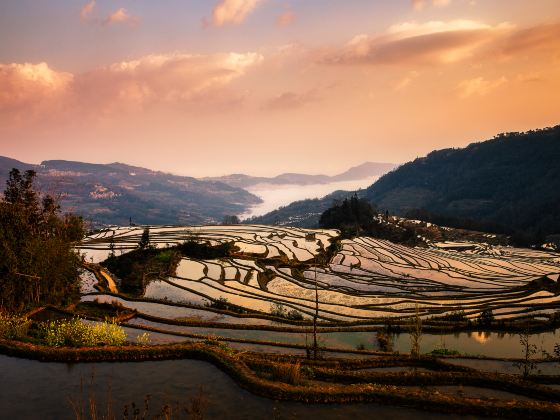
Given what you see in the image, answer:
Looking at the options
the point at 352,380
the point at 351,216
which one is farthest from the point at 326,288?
the point at 351,216

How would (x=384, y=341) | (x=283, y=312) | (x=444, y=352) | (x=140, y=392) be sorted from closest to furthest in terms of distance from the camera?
(x=140, y=392) < (x=444, y=352) < (x=384, y=341) < (x=283, y=312)

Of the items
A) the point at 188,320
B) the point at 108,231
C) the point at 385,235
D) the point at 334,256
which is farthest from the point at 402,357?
the point at 385,235

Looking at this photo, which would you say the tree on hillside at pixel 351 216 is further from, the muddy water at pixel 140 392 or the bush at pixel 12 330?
the muddy water at pixel 140 392

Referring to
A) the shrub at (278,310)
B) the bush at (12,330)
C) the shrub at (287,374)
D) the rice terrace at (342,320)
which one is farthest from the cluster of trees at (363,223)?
the shrub at (287,374)

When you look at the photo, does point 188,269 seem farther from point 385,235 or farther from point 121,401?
point 385,235

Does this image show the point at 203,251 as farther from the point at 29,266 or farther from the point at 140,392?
the point at 140,392

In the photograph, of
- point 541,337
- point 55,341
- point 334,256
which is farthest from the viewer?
point 334,256
